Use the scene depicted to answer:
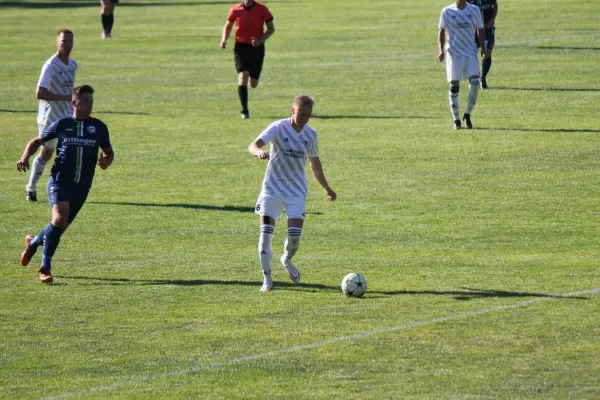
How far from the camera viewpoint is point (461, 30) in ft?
72.8

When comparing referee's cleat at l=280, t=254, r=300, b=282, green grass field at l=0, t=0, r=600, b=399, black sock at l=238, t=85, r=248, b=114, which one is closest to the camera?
green grass field at l=0, t=0, r=600, b=399

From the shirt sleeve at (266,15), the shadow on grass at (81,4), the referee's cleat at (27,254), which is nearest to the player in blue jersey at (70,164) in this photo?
the referee's cleat at (27,254)

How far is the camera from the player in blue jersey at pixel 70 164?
1315 cm

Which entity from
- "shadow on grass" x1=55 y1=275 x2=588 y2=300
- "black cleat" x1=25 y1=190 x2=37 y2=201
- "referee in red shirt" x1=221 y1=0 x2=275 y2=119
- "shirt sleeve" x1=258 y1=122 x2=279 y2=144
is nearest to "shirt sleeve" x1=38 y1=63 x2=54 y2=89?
"black cleat" x1=25 y1=190 x2=37 y2=201

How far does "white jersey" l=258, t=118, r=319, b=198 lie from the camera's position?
495 inches

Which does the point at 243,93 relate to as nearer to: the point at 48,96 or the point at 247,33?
the point at 247,33

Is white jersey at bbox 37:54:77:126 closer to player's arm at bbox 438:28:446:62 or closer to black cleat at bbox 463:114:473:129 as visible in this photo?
player's arm at bbox 438:28:446:62

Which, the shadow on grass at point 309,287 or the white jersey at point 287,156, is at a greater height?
the white jersey at point 287,156

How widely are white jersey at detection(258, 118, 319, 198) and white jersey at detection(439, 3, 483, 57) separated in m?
10.1

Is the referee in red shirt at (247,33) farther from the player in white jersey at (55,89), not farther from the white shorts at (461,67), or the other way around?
the player in white jersey at (55,89)

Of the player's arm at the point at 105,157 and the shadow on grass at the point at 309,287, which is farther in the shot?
the player's arm at the point at 105,157

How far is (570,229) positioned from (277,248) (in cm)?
387

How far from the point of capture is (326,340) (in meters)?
10.7

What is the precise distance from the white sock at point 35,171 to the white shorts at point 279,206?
6.38 meters
